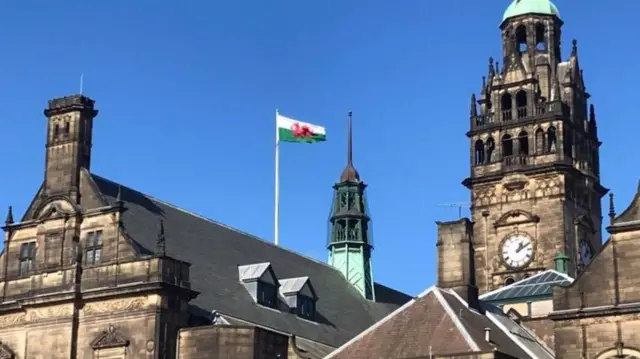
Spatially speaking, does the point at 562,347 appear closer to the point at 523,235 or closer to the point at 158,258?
the point at 158,258

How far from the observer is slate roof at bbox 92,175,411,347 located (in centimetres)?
6819

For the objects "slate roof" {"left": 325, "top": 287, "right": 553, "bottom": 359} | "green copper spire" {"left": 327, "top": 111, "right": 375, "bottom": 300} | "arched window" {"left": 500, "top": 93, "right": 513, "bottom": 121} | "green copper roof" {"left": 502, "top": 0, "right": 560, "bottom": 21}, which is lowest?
"slate roof" {"left": 325, "top": 287, "right": 553, "bottom": 359}

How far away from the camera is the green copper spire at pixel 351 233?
8556 centimetres

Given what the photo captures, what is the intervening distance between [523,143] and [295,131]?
67.6 feet

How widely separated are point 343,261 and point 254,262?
12167mm

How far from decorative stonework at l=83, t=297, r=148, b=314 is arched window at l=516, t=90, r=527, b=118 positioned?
44.3 m

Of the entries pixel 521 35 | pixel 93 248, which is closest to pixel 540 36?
pixel 521 35

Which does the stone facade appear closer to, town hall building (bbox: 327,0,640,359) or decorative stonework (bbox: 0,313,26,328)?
decorative stonework (bbox: 0,313,26,328)

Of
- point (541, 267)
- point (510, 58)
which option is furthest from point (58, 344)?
point (510, 58)

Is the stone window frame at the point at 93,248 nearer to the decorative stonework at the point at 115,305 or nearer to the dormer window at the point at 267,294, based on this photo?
the decorative stonework at the point at 115,305

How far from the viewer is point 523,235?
320 ft

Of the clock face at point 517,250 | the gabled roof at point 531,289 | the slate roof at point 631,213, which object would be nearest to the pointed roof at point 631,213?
the slate roof at point 631,213

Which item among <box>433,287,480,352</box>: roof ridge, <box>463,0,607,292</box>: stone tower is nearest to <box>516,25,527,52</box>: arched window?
<box>463,0,607,292</box>: stone tower

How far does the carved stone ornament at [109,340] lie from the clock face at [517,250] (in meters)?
40.2
